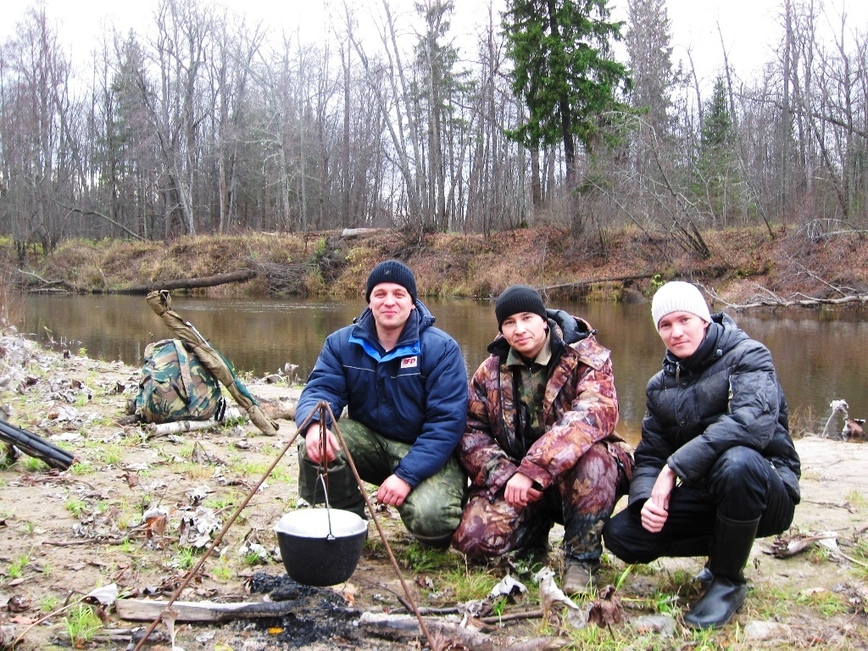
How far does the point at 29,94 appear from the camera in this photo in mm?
34500

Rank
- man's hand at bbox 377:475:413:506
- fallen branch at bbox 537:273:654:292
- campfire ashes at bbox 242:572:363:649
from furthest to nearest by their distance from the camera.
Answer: fallen branch at bbox 537:273:654:292
man's hand at bbox 377:475:413:506
campfire ashes at bbox 242:572:363:649

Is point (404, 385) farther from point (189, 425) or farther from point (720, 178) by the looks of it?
point (720, 178)

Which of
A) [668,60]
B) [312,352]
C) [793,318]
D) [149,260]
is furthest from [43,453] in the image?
[668,60]


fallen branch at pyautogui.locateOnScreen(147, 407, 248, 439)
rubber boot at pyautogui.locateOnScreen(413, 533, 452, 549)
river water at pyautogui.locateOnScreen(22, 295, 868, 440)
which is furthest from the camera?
river water at pyautogui.locateOnScreen(22, 295, 868, 440)

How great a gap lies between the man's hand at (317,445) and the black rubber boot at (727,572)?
4.96ft

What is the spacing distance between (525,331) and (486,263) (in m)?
22.2

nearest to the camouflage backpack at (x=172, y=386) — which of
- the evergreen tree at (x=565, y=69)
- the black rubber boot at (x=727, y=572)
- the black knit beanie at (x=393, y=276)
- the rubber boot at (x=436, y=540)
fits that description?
the black knit beanie at (x=393, y=276)

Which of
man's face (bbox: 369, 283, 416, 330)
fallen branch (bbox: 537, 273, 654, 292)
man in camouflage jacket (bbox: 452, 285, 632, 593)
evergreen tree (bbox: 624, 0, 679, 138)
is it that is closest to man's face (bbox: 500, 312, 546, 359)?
man in camouflage jacket (bbox: 452, 285, 632, 593)

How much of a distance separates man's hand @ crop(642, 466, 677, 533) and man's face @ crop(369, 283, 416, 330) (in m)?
1.33

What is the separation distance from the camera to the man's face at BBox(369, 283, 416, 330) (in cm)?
327

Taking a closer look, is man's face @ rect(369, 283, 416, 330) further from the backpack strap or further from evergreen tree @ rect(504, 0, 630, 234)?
evergreen tree @ rect(504, 0, 630, 234)

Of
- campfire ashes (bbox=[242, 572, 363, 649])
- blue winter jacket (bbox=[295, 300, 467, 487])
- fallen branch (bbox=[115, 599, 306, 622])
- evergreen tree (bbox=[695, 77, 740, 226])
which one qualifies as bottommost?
campfire ashes (bbox=[242, 572, 363, 649])

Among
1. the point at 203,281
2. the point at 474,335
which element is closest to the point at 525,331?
the point at 474,335

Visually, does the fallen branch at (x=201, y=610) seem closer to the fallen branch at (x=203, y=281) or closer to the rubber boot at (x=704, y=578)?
the rubber boot at (x=704, y=578)
